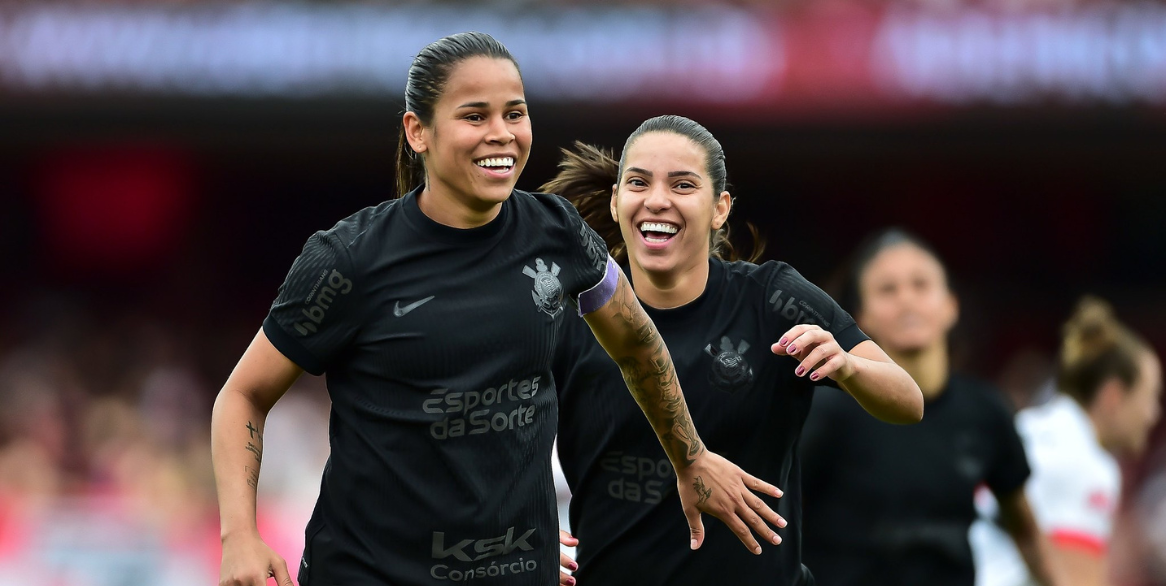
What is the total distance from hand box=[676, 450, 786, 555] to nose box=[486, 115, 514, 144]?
3.13 ft

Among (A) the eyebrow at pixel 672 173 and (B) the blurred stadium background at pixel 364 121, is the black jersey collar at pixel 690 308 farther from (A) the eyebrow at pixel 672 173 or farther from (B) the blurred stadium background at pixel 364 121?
(B) the blurred stadium background at pixel 364 121

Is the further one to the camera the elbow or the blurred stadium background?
the blurred stadium background

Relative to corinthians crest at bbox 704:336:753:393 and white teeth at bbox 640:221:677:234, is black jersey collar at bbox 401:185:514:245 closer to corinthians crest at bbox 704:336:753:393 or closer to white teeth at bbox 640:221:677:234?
white teeth at bbox 640:221:677:234

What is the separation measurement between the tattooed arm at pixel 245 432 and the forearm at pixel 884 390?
4.40ft

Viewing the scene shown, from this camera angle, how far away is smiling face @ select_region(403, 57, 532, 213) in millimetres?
3182

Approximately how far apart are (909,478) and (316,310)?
93.6 inches

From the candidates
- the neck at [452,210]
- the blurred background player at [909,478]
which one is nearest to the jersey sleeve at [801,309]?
the blurred background player at [909,478]

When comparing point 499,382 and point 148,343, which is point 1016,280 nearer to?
point 148,343

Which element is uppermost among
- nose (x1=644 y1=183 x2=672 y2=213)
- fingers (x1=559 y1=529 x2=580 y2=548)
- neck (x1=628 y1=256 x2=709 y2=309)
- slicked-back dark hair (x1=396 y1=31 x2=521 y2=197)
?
slicked-back dark hair (x1=396 y1=31 x2=521 y2=197)

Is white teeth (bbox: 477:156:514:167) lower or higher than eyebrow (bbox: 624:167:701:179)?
higher

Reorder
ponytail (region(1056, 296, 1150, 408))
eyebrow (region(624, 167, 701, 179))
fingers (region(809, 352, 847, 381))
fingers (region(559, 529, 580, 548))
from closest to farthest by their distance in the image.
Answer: fingers (region(809, 352, 847, 381)) < fingers (region(559, 529, 580, 548)) < eyebrow (region(624, 167, 701, 179)) < ponytail (region(1056, 296, 1150, 408))

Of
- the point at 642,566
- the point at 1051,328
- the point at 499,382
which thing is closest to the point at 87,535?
the point at 642,566

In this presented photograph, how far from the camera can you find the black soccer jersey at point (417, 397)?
10.2 ft

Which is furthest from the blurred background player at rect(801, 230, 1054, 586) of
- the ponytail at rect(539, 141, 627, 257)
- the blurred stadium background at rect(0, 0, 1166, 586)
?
the blurred stadium background at rect(0, 0, 1166, 586)
